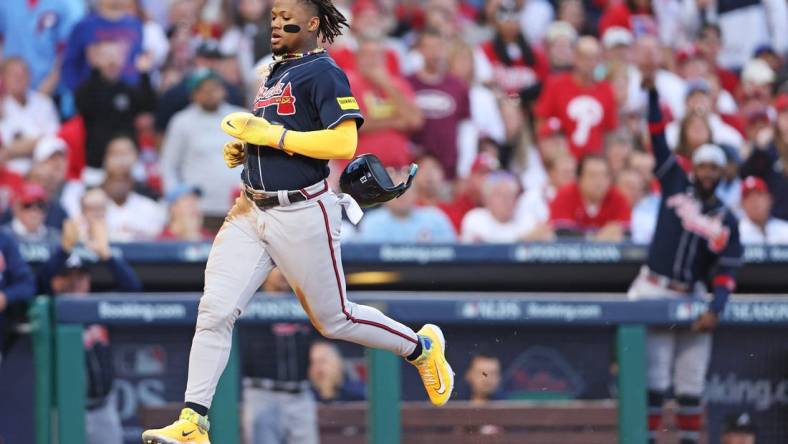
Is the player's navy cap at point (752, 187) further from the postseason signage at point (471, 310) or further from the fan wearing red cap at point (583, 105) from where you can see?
the postseason signage at point (471, 310)

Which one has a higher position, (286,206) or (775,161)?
(775,161)

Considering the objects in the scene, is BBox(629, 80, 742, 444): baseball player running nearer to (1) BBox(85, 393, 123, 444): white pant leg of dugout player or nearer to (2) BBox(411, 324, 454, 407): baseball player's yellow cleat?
(2) BBox(411, 324, 454, 407): baseball player's yellow cleat

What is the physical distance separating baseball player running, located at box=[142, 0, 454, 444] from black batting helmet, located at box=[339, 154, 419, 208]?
0.10 m

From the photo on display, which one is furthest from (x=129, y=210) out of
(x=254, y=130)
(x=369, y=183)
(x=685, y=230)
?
(x=254, y=130)

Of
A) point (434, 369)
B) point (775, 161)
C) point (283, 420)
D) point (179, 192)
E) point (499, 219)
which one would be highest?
point (775, 161)

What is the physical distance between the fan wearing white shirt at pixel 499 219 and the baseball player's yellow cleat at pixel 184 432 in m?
4.39

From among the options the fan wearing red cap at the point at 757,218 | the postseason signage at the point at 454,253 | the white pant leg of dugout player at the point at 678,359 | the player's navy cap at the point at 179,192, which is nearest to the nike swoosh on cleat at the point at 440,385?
the white pant leg of dugout player at the point at 678,359

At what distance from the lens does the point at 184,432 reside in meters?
5.01

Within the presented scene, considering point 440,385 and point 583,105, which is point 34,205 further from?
point 583,105

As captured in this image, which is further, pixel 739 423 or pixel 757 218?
pixel 757 218

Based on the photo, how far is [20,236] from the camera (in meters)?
8.40

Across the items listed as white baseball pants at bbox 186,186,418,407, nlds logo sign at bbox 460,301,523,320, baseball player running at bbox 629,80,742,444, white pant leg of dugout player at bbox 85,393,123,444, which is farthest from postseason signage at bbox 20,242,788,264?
white baseball pants at bbox 186,186,418,407

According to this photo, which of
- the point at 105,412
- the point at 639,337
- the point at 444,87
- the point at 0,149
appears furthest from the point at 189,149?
the point at 639,337

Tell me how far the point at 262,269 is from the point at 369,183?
513mm
